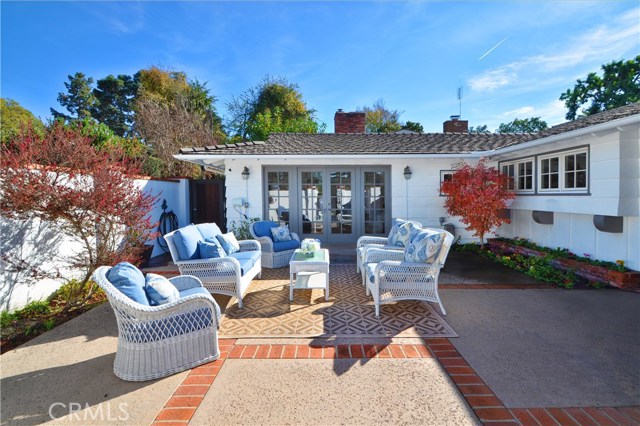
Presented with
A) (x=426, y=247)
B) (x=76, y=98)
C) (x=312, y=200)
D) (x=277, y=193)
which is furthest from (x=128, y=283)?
(x=76, y=98)

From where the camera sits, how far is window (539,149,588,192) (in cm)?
570

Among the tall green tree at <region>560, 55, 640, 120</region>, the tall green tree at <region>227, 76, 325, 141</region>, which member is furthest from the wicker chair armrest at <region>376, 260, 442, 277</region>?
the tall green tree at <region>560, 55, 640, 120</region>

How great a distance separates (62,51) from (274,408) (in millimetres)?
11970

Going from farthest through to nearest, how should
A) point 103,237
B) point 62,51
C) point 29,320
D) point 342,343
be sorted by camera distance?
point 62,51 < point 103,237 < point 29,320 < point 342,343

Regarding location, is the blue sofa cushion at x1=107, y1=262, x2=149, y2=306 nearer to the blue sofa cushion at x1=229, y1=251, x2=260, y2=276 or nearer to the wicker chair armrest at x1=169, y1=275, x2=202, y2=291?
the wicker chair armrest at x1=169, y1=275, x2=202, y2=291

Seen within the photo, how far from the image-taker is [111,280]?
8.66 ft

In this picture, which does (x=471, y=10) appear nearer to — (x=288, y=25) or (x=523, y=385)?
(x=288, y=25)

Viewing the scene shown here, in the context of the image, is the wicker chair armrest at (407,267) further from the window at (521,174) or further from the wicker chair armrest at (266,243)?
the window at (521,174)

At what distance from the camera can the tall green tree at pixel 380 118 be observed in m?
24.2

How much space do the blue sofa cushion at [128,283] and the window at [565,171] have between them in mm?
7339

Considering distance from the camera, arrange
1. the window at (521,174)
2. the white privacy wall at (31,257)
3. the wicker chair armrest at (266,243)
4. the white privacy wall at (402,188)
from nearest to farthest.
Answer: the white privacy wall at (31,257), the wicker chair armrest at (266,243), the window at (521,174), the white privacy wall at (402,188)

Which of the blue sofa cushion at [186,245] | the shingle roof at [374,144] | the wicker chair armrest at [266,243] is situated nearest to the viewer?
the blue sofa cushion at [186,245]

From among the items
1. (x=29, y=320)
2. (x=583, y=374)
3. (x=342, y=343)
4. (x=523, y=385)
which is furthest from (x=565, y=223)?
(x=29, y=320)

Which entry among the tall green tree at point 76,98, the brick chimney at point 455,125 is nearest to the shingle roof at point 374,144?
the brick chimney at point 455,125
